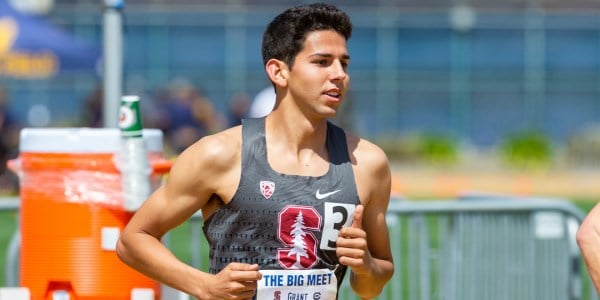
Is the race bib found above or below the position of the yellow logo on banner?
below

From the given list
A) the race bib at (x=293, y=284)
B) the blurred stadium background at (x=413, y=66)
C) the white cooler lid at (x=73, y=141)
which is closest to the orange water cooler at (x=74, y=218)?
the white cooler lid at (x=73, y=141)

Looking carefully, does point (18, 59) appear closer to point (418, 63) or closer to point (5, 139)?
point (5, 139)

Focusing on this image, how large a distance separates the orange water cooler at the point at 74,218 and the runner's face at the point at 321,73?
1.43m

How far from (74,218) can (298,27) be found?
168cm

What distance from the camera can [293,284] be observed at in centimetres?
504

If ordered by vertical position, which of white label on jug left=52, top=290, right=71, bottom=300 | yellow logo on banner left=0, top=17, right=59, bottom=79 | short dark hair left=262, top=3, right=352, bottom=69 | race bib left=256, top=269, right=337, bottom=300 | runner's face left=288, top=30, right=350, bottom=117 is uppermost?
yellow logo on banner left=0, top=17, right=59, bottom=79

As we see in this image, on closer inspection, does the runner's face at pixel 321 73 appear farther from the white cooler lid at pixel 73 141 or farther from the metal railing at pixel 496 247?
the metal railing at pixel 496 247

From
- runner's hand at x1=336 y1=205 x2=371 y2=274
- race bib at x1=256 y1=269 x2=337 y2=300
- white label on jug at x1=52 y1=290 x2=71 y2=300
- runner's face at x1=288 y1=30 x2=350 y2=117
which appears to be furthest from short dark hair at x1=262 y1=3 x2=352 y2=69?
white label on jug at x1=52 y1=290 x2=71 y2=300

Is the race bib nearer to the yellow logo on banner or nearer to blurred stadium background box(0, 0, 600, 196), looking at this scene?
the yellow logo on banner

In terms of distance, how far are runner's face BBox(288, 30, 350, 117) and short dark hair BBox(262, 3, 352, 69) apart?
3 centimetres

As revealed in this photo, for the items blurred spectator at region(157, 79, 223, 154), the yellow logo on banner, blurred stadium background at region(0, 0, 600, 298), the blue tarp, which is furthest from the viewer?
blurred stadium background at region(0, 0, 600, 298)

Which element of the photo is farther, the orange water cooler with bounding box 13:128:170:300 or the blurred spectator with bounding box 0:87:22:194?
the blurred spectator with bounding box 0:87:22:194

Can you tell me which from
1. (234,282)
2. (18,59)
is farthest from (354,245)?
(18,59)

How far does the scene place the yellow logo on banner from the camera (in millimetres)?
19484
